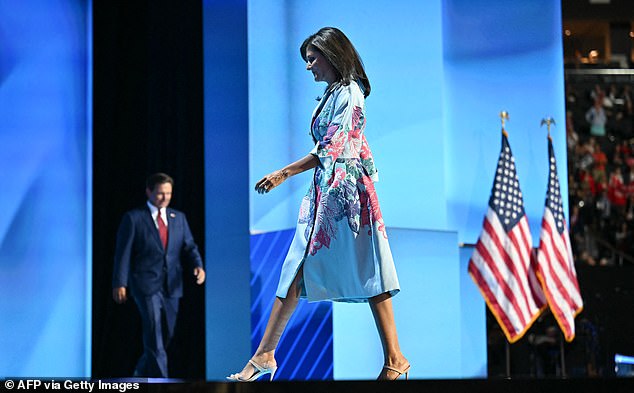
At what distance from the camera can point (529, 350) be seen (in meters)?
10.0

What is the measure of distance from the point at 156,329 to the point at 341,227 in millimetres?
2979

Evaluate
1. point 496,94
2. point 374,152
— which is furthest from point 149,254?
point 496,94

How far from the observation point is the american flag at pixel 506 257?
850 centimetres

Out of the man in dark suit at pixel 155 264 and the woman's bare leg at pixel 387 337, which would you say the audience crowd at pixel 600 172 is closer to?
the man in dark suit at pixel 155 264

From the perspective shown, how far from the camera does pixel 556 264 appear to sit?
28.6 ft

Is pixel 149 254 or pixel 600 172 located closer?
pixel 149 254

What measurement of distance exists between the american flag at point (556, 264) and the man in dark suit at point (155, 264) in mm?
3010

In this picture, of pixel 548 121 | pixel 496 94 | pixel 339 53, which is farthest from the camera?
pixel 496 94

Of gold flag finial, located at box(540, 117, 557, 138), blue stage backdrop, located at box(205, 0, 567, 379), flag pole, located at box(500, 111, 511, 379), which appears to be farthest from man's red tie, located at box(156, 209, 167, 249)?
gold flag finial, located at box(540, 117, 557, 138)

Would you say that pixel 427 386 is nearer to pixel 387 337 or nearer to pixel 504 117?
pixel 387 337

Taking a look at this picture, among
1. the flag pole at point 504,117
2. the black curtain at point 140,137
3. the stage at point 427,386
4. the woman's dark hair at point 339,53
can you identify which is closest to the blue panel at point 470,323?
the flag pole at point 504,117

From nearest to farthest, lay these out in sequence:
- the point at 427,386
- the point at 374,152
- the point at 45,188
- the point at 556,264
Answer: the point at 427,386 < the point at 374,152 < the point at 45,188 < the point at 556,264

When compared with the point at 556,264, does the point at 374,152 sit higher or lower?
higher

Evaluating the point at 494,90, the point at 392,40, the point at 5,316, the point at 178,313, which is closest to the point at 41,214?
the point at 5,316
